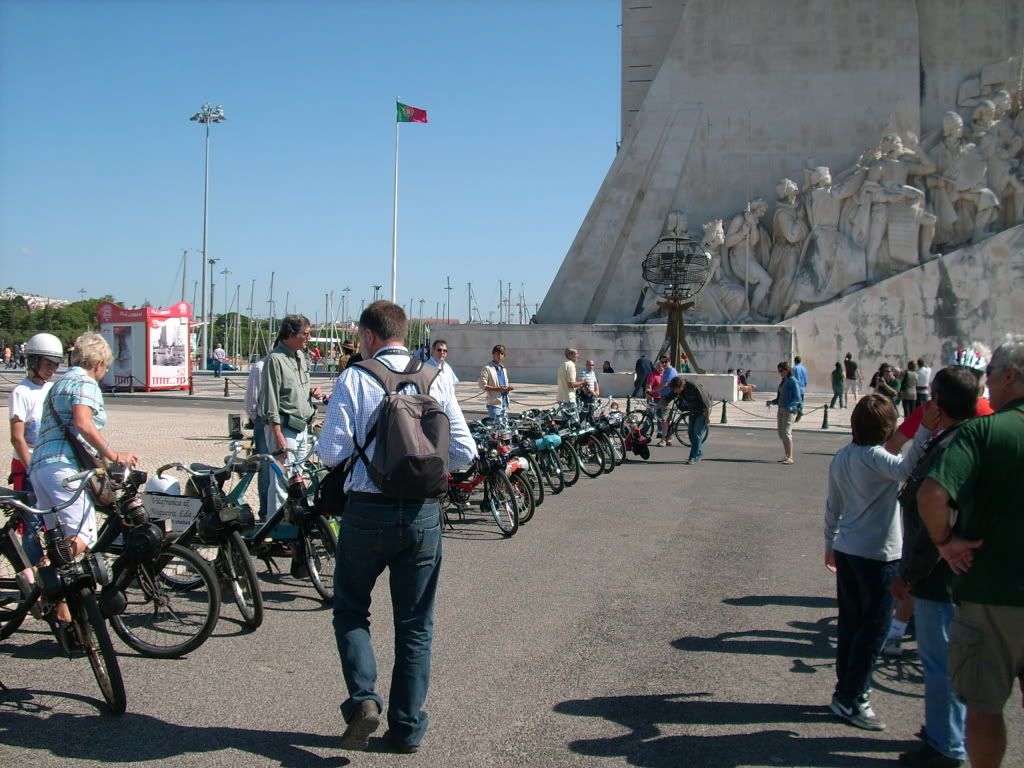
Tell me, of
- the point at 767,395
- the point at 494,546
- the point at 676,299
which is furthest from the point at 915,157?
the point at 494,546

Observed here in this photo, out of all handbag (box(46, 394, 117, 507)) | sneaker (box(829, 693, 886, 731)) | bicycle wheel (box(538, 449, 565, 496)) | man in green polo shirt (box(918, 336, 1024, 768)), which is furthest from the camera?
bicycle wheel (box(538, 449, 565, 496))

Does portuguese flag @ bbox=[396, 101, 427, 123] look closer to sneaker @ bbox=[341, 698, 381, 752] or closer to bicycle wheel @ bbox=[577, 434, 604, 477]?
bicycle wheel @ bbox=[577, 434, 604, 477]

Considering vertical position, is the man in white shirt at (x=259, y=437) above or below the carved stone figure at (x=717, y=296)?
below

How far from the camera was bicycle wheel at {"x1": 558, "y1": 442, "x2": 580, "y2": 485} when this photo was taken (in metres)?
11.0

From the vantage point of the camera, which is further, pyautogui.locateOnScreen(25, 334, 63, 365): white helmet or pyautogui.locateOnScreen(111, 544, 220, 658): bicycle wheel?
pyautogui.locateOnScreen(25, 334, 63, 365): white helmet

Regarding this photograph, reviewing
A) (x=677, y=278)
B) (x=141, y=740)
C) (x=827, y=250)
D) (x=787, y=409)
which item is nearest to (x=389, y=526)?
(x=141, y=740)

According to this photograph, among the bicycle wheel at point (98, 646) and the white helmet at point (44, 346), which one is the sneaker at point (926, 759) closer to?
the bicycle wheel at point (98, 646)

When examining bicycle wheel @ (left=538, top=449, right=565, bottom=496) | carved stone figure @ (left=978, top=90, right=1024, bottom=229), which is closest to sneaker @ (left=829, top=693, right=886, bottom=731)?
bicycle wheel @ (left=538, top=449, right=565, bottom=496)

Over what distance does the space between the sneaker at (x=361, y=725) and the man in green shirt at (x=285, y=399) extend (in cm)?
326

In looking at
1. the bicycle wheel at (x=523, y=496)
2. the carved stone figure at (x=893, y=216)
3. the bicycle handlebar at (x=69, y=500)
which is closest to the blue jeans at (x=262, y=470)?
the bicycle handlebar at (x=69, y=500)

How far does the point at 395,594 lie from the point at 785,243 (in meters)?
28.0

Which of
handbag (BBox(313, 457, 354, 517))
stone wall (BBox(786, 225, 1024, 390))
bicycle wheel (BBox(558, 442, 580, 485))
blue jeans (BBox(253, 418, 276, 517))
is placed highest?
stone wall (BBox(786, 225, 1024, 390))

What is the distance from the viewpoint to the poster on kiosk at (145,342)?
1063 inches

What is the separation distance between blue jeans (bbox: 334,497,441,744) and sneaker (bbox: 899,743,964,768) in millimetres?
1874
